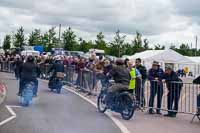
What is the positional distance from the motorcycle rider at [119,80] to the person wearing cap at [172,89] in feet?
4.96

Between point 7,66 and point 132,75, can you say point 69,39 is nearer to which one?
point 7,66

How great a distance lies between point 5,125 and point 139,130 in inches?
120

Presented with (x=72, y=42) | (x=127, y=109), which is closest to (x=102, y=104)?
(x=127, y=109)

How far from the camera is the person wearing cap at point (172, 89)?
1407 centimetres

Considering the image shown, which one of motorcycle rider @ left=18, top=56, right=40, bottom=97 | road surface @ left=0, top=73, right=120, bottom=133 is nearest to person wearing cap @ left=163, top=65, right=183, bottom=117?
road surface @ left=0, top=73, right=120, bottom=133

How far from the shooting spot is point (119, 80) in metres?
13.3

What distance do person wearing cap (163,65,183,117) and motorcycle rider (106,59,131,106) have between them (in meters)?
1.51

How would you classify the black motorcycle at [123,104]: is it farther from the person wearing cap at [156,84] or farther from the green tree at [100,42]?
the green tree at [100,42]

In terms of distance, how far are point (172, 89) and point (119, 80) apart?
1.92m

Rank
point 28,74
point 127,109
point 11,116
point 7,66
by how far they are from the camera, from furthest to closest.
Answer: point 7,66 → point 28,74 → point 127,109 → point 11,116

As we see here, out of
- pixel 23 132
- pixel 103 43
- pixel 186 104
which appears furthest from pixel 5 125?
pixel 103 43

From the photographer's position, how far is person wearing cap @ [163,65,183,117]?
14.1 m

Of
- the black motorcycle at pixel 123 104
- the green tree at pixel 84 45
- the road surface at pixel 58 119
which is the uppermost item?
the green tree at pixel 84 45

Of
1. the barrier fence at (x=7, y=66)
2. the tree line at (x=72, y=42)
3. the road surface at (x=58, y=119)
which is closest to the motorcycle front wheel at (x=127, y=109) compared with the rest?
the road surface at (x=58, y=119)
